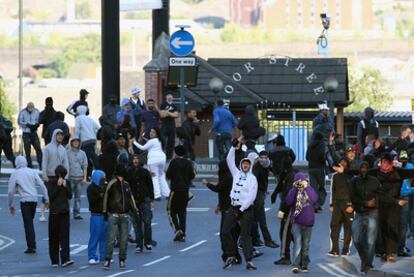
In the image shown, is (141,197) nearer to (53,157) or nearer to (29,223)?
(29,223)

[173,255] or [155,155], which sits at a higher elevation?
[155,155]

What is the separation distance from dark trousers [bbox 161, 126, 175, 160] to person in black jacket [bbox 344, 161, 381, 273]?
40.4 ft

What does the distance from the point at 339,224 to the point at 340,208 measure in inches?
9.6

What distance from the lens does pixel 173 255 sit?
24.3 metres

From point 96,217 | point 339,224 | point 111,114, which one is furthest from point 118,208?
point 111,114

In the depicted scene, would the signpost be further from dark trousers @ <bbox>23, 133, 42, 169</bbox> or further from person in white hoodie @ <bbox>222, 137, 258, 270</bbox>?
person in white hoodie @ <bbox>222, 137, 258, 270</bbox>

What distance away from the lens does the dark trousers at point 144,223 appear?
24.8m

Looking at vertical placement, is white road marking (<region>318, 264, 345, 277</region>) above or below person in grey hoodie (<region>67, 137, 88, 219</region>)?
below

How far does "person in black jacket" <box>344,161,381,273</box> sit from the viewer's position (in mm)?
22177

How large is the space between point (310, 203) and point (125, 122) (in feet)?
33.2

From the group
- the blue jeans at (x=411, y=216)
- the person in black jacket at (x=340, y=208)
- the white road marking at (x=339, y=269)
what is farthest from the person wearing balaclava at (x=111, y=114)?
the white road marking at (x=339, y=269)

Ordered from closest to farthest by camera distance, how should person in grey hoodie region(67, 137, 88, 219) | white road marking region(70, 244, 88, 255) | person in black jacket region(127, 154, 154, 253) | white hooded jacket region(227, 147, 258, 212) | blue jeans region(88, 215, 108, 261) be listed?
1. white hooded jacket region(227, 147, 258, 212)
2. blue jeans region(88, 215, 108, 261)
3. person in black jacket region(127, 154, 154, 253)
4. white road marking region(70, 244, 88, 255)
5. person in grey hoodie region(67, 137, 88, 219)

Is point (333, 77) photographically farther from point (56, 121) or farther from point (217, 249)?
point (217, 249)

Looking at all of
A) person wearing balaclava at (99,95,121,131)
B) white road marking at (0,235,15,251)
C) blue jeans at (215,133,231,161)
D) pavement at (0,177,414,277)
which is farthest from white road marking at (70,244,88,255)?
blue jeans at (215,133,231,161)
